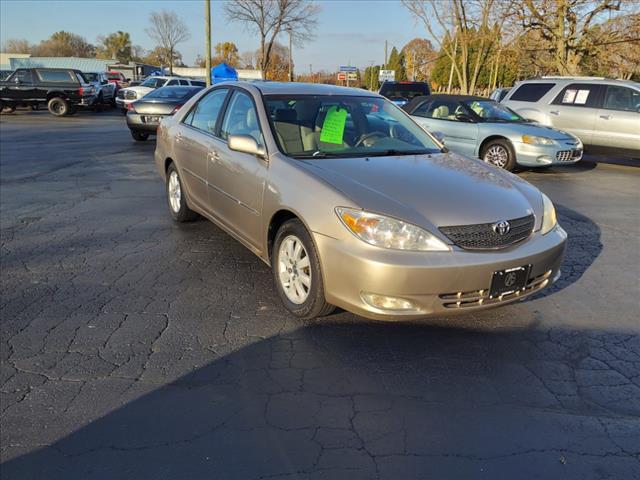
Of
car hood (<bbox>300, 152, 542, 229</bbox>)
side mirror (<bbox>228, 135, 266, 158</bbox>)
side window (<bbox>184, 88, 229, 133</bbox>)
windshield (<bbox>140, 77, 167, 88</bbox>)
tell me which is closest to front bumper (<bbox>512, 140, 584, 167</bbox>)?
car hood (<bbox>300, 152, 542, 229</bbox>)

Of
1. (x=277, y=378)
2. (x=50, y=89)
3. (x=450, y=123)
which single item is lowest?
(x=277, y=378)

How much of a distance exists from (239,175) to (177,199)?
194 cm

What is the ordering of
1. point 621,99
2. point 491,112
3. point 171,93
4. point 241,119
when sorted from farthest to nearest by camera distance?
point 171,93 → point 621,99 → point 491,112 → point 241,119

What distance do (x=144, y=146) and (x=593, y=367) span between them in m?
12.4

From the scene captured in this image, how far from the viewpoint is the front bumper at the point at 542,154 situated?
9.29 metres

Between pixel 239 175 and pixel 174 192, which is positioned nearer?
pixel 239 175

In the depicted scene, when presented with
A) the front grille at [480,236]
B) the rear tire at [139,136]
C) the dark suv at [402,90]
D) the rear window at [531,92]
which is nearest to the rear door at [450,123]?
the rear window at [531,92]

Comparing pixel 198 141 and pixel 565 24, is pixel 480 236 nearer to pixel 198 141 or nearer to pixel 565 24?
pixel 198 141

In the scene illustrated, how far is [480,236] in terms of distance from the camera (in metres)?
3.13

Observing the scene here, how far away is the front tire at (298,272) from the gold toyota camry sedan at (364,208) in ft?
0.04

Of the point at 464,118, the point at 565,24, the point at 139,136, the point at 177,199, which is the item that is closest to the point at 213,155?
the point at 177,199

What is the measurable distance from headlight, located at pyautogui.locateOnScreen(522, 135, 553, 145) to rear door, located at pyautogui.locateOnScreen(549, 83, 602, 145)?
2654mm

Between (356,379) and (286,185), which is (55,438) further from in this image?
(286,185)

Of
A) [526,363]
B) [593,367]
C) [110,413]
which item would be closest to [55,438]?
[110,413]
